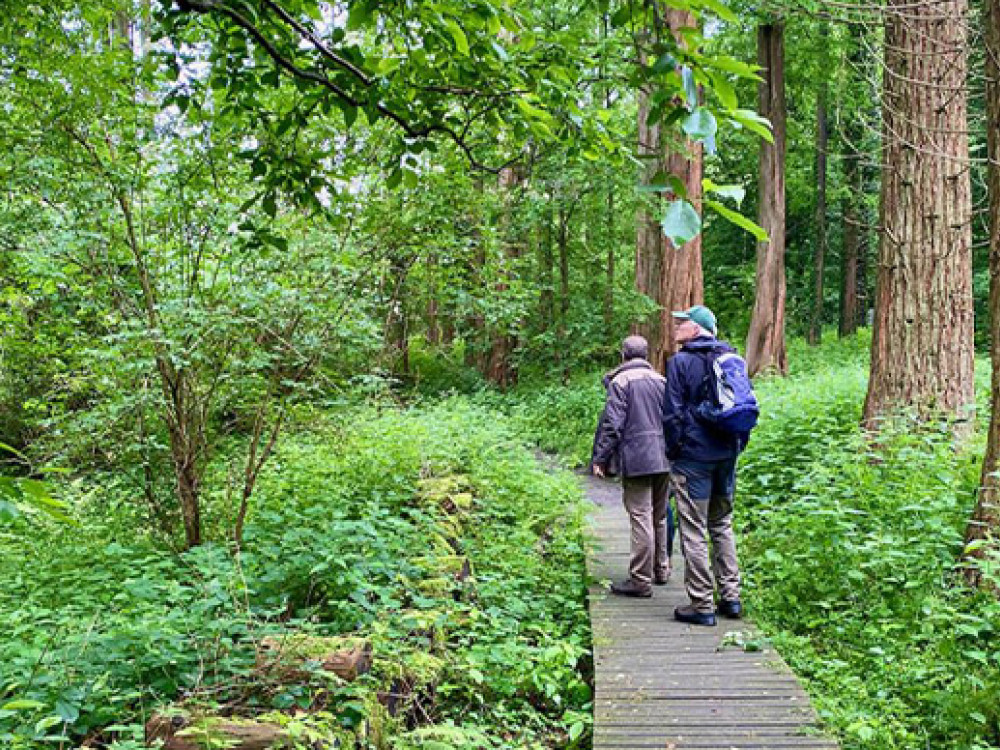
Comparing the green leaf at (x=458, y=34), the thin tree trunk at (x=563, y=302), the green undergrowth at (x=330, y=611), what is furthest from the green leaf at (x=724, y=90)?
the thin tree trunk at (x=563, y=302)

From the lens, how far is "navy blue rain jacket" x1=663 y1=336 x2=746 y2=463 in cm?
525

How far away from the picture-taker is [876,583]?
5164 millimetres

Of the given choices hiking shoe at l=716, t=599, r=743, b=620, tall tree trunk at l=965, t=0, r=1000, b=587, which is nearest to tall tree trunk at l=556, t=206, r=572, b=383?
hiking shoe at l=716, t=599, r=743, b=620

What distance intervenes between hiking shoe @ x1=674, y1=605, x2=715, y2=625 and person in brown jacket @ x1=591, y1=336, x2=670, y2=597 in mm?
590

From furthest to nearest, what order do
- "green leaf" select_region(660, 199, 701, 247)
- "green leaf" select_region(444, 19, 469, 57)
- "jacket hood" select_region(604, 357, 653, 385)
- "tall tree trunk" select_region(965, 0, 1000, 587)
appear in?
"jacket hood" select_region(604, 357, 653, 385), "tall tree trunk" select_region(965, 0, 1000, 587), "green leaf" select_region(444, 19, 469, 57), "green leaf" select_region(660, 199, 701, 247)

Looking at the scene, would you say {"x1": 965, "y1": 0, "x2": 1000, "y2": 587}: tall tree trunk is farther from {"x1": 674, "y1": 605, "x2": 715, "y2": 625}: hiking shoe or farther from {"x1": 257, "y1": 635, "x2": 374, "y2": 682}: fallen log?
{"x1": 257, "y1": 635, "x2": 374, "y2": 682}: fallen log

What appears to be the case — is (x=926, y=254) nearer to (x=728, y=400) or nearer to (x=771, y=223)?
(x=728, y=400)

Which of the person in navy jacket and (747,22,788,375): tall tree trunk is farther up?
(747,22,788,375): tall tree trunk

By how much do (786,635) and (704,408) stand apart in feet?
5.50

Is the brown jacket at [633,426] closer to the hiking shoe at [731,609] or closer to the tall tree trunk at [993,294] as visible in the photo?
the hiking shoe at [731,609]

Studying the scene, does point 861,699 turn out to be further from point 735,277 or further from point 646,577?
point 735,277

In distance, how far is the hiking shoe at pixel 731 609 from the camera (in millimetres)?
5406

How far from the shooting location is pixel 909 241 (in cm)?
754

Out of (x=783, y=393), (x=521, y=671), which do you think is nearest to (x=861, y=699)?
(x=521, y=671)
